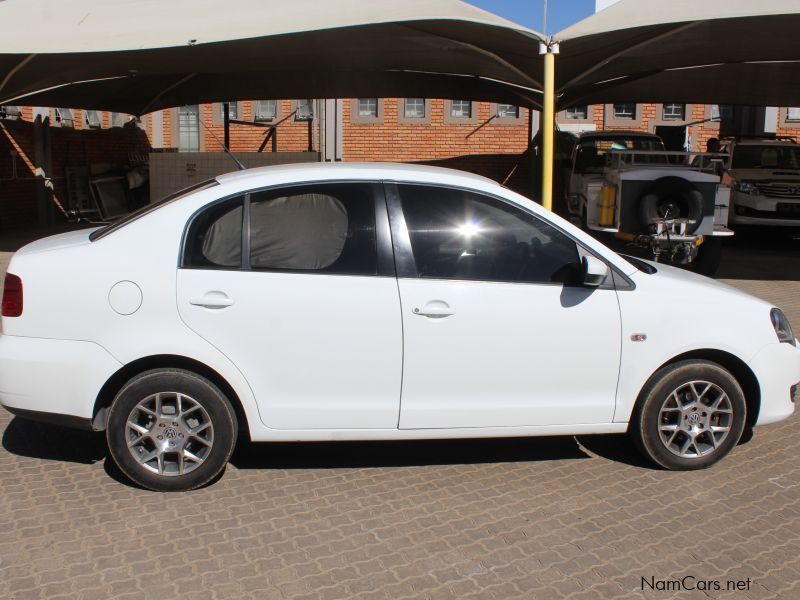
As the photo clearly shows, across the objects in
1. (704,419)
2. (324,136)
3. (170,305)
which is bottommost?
(704,419)

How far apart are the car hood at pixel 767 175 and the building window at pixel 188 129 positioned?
12.4 meters

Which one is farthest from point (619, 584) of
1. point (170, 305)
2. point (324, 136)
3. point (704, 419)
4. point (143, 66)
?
point (324, 136)

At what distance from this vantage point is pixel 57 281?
426 cm

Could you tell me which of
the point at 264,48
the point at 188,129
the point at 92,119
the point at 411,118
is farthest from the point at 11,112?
the point at 411,118

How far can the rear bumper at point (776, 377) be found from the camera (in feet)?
15.4

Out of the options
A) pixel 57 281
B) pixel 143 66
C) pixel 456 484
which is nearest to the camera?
pixel 57 281

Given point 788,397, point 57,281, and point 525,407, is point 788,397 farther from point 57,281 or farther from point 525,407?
point 57,281

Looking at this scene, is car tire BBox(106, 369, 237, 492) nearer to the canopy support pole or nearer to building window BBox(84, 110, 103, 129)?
the canopy support pole

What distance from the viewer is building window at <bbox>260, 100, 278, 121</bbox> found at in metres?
20.5

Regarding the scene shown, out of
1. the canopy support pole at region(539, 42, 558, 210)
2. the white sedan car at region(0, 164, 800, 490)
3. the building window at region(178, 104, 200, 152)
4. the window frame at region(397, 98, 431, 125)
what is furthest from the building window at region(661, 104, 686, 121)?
the white sedan car at region(0, 164, 800, 490)

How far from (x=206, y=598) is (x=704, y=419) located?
113 inches

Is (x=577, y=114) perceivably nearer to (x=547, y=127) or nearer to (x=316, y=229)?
(x=547, y=127)

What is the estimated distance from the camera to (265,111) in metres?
20.6

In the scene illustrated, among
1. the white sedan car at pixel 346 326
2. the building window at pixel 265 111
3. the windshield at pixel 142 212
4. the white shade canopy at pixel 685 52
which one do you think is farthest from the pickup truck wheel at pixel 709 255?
the building window at pixel 265 111
